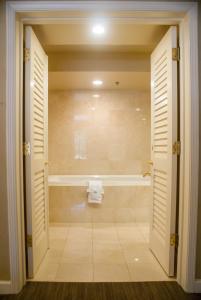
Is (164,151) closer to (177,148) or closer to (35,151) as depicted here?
(177,148)

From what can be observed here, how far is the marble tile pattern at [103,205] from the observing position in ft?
11.2

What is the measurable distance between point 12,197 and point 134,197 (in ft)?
6.90

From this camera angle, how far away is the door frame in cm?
174

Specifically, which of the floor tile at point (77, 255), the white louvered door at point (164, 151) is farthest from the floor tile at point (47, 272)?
the white louvered door at point (164, 151)

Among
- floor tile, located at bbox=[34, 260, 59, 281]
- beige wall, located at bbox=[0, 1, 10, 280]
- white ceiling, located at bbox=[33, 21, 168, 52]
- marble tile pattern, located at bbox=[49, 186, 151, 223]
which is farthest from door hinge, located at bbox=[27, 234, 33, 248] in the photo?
white ceiling, located at bbox=[33, 21, 168, 52]

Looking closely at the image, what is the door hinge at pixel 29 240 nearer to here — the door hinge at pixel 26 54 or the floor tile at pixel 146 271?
the floor tile at pixel 146 271

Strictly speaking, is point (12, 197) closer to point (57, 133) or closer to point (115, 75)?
point (115, 75)

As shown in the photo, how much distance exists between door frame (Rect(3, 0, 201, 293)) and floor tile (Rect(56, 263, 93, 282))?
0.36 metres

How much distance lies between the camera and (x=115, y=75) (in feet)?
11.2

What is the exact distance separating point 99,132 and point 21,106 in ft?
8.70

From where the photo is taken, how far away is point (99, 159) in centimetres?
446

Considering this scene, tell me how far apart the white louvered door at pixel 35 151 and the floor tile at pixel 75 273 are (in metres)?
0.23

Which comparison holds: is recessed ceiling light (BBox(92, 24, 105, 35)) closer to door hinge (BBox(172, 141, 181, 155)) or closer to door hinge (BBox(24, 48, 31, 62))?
door hinge (BBox(24, 48, 31, 62))

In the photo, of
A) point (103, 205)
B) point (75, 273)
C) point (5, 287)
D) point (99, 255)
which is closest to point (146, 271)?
point (99, 255)
